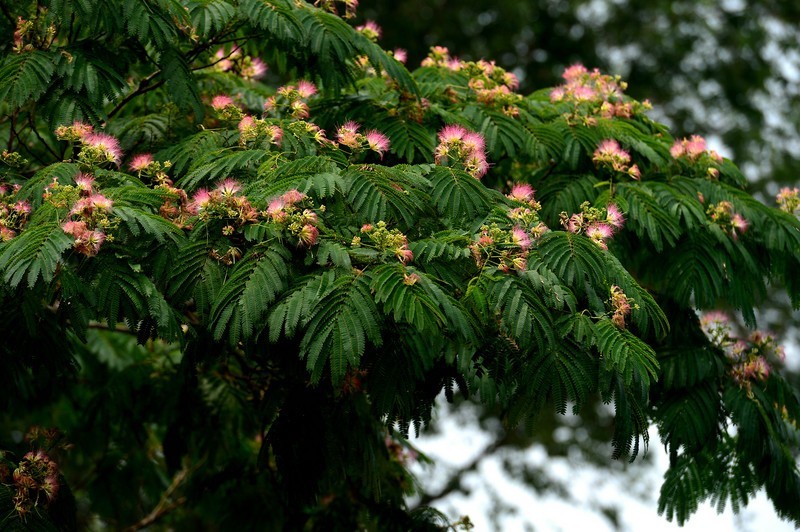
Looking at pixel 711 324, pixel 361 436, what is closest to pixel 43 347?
pixel 361 436

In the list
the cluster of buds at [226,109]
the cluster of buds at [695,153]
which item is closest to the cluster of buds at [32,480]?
the cluster of buds at [226,109]

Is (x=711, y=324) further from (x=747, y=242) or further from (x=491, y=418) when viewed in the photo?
(x=491, y=418)

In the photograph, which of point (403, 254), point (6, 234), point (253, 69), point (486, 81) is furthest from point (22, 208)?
point (486, 81)

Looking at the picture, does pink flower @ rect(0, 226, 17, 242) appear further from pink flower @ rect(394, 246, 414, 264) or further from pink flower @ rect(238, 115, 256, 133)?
pink flower @ rect(394, 246, 414, 264)

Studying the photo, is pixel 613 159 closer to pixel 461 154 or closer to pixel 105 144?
pixel 461 154

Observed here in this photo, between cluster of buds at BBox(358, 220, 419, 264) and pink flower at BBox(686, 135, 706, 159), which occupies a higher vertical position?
pink flower at BBox(686, 135, 706, 159)

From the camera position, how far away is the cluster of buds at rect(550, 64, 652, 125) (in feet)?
22.3

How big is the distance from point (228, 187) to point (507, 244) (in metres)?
1.23

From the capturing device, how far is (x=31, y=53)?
563 cm

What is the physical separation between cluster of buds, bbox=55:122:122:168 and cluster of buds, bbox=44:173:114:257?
35 cm

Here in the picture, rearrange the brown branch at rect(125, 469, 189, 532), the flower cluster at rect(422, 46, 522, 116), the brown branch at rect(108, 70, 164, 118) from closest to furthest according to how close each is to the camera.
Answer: the brown branch at rect(108, 70, 164, 118), the flower cluster at rect(422, 46, 522, 116), the brown branch at rect(125, 469, 189, 532)

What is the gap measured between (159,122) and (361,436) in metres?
2.09

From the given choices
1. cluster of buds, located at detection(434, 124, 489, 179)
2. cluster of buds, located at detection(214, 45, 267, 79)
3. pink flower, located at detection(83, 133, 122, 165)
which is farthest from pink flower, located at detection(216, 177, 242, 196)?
cluster of buds, located at detection(214, 45, 267, 79)

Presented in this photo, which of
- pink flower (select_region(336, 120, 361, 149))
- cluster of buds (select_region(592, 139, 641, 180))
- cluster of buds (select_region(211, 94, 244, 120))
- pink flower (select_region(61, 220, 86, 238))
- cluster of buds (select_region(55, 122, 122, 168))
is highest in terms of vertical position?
cluster of buds (select_region(592, 139, 641, 180))
